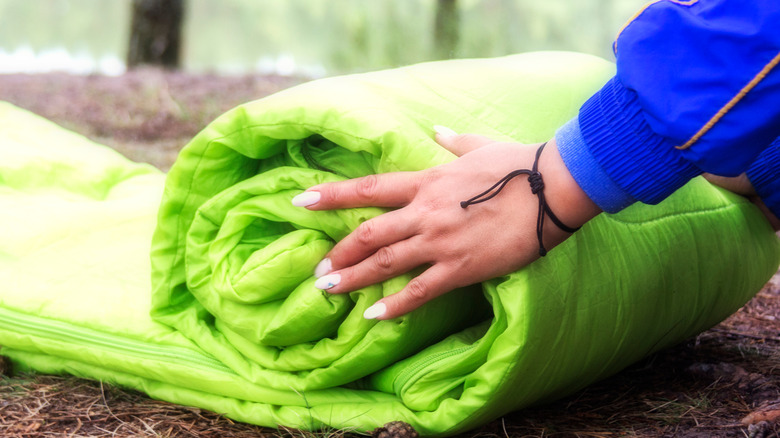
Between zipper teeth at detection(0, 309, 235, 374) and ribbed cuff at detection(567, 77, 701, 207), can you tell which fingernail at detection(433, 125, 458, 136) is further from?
zipper teeth at detection(0, 309, 235, 374)

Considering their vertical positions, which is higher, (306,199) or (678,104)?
(678,104)

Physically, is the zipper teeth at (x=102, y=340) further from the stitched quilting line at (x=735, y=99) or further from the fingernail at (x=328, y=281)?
the stitched quilting line at (x=735, y=99)

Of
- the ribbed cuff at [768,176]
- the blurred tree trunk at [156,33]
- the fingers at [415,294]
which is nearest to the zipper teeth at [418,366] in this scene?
the fingers at [415,294]

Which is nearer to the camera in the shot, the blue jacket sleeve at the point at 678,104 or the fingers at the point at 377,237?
the blue jacket sleeve at the point at 678,104

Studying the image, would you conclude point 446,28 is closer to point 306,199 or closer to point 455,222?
point 306,199

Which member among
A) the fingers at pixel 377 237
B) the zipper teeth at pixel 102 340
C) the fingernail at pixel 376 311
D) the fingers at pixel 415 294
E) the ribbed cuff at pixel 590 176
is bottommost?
the zipper teeth at pixel 102 340

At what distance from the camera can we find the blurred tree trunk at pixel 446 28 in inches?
326

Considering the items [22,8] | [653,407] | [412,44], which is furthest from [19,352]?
[22,8]

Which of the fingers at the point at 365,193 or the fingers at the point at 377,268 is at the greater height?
the fingers at the point at 365,193

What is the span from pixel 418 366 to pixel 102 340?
79 cm

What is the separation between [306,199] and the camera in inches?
55.3

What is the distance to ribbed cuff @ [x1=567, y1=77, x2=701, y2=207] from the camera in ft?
3.97

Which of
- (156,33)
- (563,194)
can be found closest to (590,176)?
(563,194)

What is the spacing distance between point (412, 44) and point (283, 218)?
6.93 m
